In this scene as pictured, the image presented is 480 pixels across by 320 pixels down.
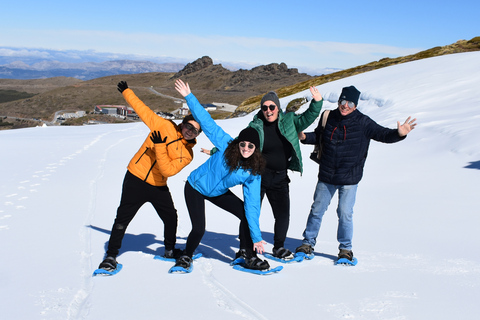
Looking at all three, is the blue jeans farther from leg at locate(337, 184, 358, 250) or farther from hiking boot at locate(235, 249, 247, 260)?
hiking boot at locate(235, 249, 247, 260)

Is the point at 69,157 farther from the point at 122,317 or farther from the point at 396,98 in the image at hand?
the point at 396,98

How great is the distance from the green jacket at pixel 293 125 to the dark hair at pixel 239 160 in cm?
37

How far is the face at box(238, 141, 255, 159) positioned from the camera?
13.4 ft

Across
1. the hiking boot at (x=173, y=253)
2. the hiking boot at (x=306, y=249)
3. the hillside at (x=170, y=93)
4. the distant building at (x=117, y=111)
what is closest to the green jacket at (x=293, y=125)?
the hiking boot at (x=306, y=249)

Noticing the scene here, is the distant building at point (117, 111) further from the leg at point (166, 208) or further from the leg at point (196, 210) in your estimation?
the leg at point (196, 210)

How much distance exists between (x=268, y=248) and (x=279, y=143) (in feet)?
4.86

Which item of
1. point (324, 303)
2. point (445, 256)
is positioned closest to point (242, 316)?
point (324, 303)

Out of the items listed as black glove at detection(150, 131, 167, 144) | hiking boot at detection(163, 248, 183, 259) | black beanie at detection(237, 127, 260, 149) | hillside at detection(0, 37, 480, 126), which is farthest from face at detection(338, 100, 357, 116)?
hillside at detection(0, 37, 480, 126)

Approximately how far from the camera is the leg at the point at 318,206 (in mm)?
4777

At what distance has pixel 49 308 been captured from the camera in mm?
3537

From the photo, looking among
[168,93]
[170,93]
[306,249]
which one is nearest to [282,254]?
[306,249]

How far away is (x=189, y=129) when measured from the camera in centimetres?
434

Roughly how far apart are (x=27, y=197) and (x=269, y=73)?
171m

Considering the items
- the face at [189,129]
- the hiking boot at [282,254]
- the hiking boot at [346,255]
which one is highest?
the face at [189,129]
